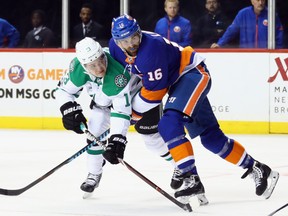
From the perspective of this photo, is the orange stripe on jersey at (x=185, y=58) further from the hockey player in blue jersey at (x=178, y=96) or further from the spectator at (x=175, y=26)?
the spectator at (x=175, y=26)

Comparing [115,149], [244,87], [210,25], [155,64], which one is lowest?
[244,87]

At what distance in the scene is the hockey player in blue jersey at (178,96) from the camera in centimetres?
472

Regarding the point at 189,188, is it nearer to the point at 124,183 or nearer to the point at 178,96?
the point at 178,96

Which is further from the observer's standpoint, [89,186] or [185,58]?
[89,186]

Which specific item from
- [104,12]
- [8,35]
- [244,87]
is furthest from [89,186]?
[8,35]

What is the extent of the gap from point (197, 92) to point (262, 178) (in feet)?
2.03

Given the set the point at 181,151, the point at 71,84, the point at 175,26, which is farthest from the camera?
the point at 175,26

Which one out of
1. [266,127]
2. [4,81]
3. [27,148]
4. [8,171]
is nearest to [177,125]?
[8,171]

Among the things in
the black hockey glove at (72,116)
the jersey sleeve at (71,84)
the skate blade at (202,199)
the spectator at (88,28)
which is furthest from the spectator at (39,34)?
the skate blade at (202,199)

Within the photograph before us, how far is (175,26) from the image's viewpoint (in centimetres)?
874

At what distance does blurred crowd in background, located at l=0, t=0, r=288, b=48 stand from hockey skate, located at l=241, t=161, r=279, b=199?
3506 mm

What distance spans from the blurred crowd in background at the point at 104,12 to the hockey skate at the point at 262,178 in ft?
11.5

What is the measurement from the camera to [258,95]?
848cm

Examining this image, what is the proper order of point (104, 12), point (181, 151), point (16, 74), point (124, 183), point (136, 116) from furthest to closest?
1. point (16, 74)
2. point (104, 12)
3. point (124, 183)
4. point (136, 116)
5. point (181, 151)
